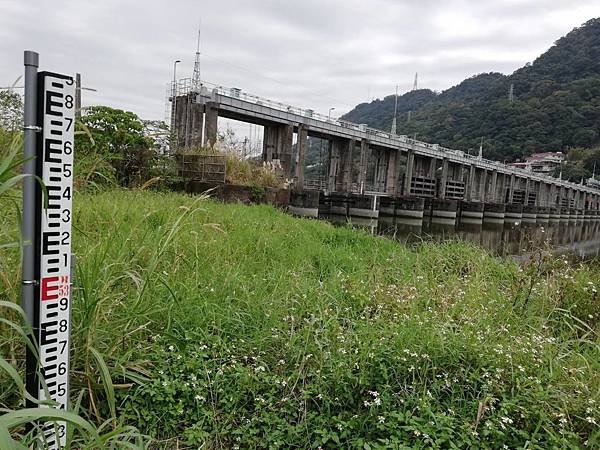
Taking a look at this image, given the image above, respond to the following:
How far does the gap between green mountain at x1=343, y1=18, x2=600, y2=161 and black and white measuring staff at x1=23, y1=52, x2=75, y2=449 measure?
64.9 meters

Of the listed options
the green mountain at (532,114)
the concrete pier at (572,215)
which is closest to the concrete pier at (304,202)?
the concrete pier at (572,215)

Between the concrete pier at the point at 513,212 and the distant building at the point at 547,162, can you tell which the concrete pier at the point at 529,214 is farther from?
the distant building at the point at 547,162

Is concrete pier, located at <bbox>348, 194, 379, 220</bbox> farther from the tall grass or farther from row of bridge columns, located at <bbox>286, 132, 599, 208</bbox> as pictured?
the tall grass

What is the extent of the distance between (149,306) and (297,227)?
4.18 m

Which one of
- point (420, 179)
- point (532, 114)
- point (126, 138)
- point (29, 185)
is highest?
point (532, 114)

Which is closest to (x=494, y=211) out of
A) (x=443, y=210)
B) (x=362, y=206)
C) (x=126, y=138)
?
(x=443, y=210)

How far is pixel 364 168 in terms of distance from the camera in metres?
27.7

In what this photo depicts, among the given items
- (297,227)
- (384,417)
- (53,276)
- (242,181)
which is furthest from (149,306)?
(242,181)

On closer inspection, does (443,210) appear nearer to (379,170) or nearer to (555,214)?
(379,170)

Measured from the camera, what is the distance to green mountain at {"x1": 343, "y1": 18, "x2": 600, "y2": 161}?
206 feet

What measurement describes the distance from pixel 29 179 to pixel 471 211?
114ft

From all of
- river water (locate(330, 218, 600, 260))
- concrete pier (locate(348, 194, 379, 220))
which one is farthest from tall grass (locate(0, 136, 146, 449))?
concrete pier (locate(348, 194, 379, 220))

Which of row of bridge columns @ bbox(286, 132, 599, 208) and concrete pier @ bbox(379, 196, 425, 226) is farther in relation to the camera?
concrete pier @ bbox(379, 196, 425, 226)

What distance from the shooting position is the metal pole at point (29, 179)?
3.30ft
